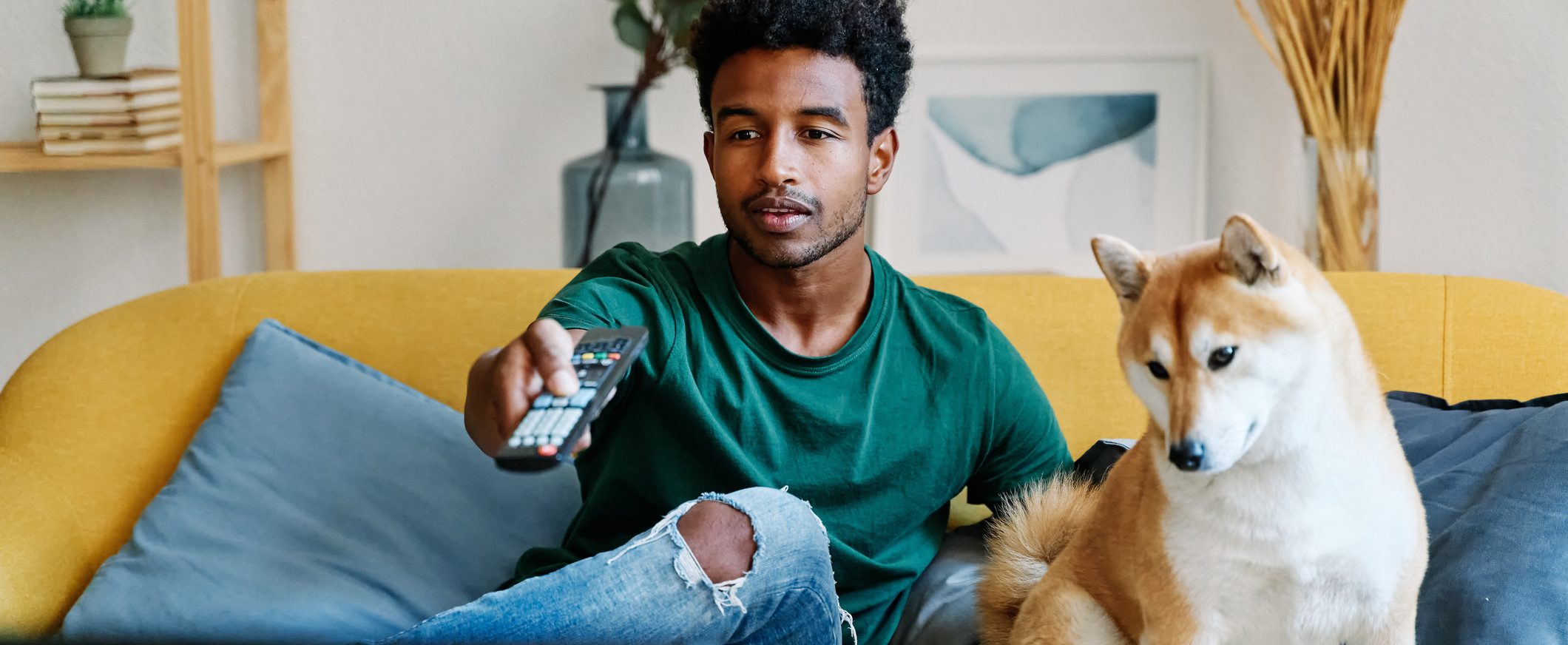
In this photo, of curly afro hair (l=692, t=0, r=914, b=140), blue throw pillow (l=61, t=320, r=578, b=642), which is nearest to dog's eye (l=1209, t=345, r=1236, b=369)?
curly afro hair (l=692, t=0, r=914, b=140)

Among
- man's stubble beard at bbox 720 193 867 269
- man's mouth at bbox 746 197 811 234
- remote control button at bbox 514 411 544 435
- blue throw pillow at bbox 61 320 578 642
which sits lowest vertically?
blue throw pillow at bbox 61 320 578 642

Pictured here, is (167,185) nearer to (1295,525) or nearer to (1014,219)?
(1014,219)

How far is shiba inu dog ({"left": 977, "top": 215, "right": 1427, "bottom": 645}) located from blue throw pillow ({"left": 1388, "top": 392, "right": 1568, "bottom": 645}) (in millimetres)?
339

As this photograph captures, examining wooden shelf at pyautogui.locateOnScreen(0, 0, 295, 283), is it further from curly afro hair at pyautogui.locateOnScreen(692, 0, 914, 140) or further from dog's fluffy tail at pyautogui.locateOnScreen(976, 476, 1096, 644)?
dog's fluffy tail at pyautogui.locateOnScreen(976, 476, 1096, 644)

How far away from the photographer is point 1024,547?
1.26 metres

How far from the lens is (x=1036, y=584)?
3.75 feet

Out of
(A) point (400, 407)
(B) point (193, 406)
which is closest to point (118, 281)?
(B) point (193, 406)

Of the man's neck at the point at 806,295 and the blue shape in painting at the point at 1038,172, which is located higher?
the blue shape in painting at the point at 1038,172

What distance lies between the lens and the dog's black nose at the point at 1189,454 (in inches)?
31.4

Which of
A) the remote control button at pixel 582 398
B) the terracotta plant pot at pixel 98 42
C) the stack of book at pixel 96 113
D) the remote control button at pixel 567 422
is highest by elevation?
the terracotta plant pot at pixel 98 42

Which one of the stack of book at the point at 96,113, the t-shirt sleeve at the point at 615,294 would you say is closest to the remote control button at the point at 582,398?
the t-shirt sleeve at the point at 615,294

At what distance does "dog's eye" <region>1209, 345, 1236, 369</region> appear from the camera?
821 millimetres

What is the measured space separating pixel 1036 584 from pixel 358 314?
1130 mm

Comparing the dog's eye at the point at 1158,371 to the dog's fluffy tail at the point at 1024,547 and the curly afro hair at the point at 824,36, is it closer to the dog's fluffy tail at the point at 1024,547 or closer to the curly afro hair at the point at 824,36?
the dog's fluffy tail at the point at 1024,547
